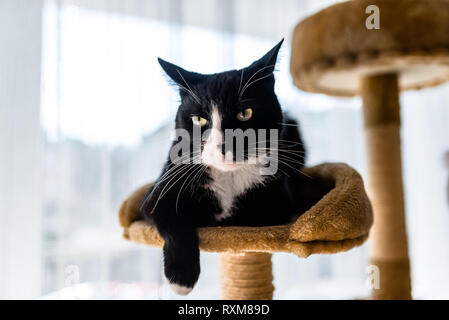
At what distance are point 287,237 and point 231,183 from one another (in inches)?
→ 7.0

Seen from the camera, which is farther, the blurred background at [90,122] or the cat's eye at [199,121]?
the blurred background at [90,122]

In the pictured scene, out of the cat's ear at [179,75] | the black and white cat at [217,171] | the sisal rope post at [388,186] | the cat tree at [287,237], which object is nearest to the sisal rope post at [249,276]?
the cat tree at [287,237]

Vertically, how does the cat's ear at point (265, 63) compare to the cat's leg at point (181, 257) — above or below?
above

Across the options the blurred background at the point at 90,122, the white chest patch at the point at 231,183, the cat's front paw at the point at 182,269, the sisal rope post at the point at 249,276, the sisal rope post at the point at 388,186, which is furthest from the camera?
the blurred background at the point at 90,122

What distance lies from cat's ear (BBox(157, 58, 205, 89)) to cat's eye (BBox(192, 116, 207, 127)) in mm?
81

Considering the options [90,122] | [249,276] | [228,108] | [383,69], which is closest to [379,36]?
[383,69]

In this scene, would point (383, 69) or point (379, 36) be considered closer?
point (379, 36)

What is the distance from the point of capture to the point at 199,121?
0.76 metres

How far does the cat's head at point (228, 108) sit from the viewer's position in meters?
0.72

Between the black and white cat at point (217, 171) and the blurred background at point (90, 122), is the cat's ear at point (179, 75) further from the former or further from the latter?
the blurred background at point (90, 122)

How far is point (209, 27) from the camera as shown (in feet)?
5.84

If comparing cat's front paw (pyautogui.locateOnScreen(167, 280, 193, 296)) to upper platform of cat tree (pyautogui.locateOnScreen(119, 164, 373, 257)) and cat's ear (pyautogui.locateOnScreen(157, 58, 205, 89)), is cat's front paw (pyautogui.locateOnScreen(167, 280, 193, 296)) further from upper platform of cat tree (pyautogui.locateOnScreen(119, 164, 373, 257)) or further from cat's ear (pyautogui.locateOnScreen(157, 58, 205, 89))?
cat's ear (pyautogui.locateOnScreen(157, 58, 205, 89))

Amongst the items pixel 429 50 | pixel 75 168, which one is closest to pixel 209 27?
pixel 75 168

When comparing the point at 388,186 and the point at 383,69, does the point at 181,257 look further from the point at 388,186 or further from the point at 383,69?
the point at 383,69
